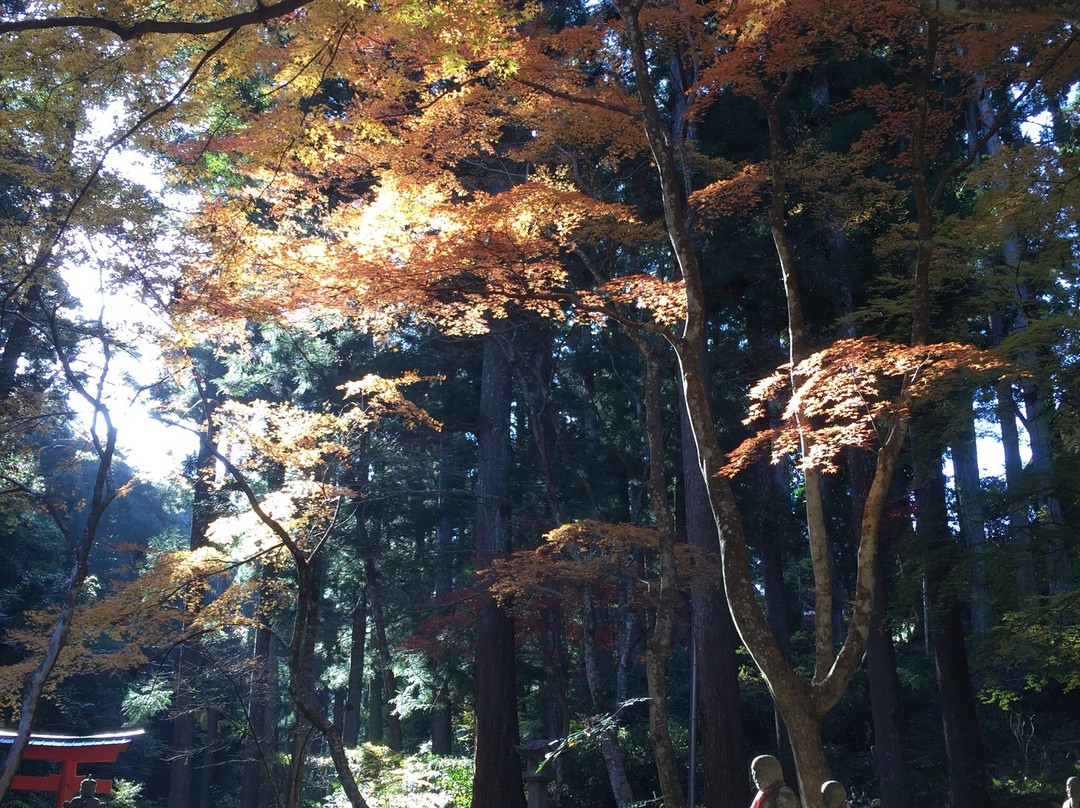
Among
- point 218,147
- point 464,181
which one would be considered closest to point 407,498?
point 464,181

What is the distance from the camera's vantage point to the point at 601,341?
15.0 meters

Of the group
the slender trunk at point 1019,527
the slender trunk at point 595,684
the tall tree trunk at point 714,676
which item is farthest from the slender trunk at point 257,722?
the slender trunk at point 1019,527

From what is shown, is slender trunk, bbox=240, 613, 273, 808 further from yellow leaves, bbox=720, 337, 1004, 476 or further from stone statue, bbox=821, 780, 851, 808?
stone statue, bbox=821, 780, 851, 808

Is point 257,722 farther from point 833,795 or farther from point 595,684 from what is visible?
point 833,795

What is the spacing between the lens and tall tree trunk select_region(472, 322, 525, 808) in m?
11.7

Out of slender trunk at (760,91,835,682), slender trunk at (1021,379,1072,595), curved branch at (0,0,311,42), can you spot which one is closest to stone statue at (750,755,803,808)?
slender trunk at (760,91,835,682)

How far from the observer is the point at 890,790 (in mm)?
9820

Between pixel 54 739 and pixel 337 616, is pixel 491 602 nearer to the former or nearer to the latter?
pixel 54 739

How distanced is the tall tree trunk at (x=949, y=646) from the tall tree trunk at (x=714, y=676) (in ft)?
7.90

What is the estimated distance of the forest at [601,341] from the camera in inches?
238

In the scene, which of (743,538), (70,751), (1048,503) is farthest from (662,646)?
(70,751)

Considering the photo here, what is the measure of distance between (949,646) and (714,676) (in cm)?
302

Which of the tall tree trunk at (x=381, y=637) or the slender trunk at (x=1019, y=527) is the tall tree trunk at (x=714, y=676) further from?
the tall tree trunk at (x=381, y=637)

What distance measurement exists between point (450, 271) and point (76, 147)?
166 inches
